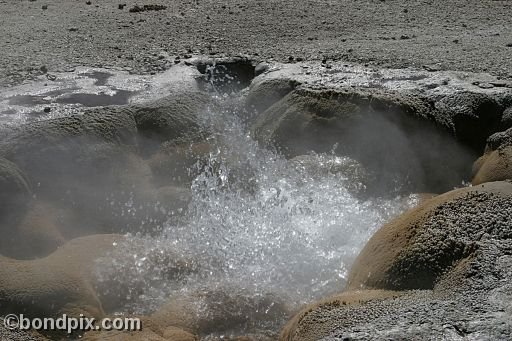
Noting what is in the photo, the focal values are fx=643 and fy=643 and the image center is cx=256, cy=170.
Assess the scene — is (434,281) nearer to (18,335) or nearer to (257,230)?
(257,230)

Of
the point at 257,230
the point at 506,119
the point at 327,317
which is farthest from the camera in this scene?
the point at 506,119

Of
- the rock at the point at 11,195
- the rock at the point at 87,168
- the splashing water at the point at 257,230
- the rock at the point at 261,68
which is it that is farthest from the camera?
the rock at the point at 261,68

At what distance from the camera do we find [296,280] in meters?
3.23

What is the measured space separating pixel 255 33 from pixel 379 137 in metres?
A: 1.93

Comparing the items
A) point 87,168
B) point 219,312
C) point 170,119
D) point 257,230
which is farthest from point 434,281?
point 170,119

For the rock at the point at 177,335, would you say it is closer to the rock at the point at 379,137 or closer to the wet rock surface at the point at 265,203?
the wet rock surface at the point at 265,203

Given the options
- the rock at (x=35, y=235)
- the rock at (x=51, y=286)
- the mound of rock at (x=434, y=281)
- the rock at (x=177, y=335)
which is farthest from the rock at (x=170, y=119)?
the mound of rock at (x=434, y=281)

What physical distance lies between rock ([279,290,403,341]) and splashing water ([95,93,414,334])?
57cm

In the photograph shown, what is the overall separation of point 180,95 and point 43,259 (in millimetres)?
1621

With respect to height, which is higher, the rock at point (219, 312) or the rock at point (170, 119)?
the rock at point (170, 119)

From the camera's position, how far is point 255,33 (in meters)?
5.55

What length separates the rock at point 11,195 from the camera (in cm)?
332

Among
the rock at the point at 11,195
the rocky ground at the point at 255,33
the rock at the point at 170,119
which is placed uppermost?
the rocky ground at the point at 255,33

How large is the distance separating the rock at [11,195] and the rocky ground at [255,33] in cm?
121
